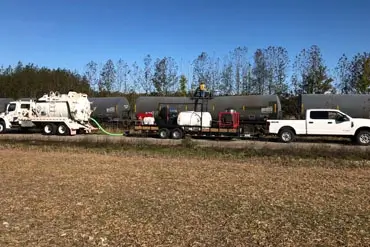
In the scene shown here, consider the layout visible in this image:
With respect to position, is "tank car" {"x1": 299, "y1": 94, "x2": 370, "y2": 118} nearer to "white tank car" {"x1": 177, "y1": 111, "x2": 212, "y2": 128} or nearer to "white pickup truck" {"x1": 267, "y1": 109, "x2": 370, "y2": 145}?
"white pickup truck" {"x1": 267, "y1": 109, "x2": 370, "y2": 145}

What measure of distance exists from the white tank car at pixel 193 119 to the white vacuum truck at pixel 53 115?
8.56m

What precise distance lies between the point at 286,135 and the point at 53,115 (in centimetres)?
1777

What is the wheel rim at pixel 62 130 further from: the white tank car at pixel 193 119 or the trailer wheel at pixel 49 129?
the white tank car at pixel 193 119

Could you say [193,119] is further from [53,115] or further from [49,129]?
[49,129]

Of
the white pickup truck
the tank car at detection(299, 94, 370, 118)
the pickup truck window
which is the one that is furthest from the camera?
the tank car at detection(299, 94, 370, 118)

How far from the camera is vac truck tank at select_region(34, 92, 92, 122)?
105 feet

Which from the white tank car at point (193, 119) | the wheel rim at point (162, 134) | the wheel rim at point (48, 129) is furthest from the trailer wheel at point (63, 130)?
the white tank car at point (193, 119)

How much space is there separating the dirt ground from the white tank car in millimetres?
14310

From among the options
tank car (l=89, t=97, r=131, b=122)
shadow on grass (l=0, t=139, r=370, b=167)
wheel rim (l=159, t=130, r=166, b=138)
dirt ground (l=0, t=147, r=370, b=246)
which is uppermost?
tank car (l=89, t=97, r=131, b=122)

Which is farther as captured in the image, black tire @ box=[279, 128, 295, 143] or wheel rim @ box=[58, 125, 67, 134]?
wheel rim @ box=[58, 125, 67, 134]

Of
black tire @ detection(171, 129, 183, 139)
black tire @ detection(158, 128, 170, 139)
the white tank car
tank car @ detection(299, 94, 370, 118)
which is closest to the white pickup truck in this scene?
tank car @ detection(299, 94, 370, 118)

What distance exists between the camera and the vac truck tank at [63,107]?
3188 centimetres

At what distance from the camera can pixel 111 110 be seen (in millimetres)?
35719

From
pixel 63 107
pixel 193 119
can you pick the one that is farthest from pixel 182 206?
pixel 63 107
